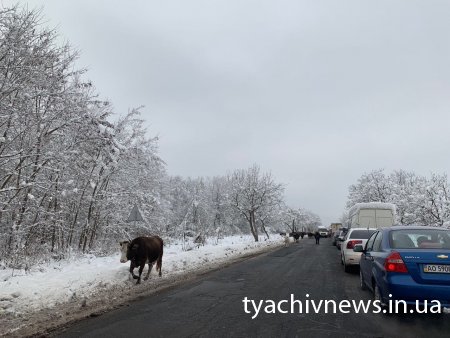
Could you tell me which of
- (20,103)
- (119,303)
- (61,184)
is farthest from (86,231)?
(119,303)

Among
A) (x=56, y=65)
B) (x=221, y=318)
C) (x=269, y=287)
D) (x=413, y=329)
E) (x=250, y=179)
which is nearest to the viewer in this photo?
(x=413, y=329)

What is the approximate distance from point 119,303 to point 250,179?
4754cm

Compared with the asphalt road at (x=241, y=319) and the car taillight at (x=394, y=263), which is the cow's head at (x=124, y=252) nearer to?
the asphalt road at (x=241, y=319)

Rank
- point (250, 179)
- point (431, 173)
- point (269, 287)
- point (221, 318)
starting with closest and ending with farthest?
point (221, 318) → point (269, 287) → point (431, 173) → point (250, 179)

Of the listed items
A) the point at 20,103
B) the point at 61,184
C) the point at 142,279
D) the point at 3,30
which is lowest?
the point at 142,279

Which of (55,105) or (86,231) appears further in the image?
(86,231)

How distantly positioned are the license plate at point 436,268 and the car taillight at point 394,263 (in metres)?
0.32

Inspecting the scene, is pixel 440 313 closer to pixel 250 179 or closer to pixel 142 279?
pixel 142 279

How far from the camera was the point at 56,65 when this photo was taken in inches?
568

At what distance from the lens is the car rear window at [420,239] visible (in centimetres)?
709

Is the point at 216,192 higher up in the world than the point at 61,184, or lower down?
higher up

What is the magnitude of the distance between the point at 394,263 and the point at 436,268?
638mm

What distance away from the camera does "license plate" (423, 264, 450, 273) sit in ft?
21.0

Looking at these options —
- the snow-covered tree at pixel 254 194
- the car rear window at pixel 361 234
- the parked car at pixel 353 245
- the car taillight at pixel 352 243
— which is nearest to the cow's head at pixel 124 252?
the parked car at pixel 353 245
